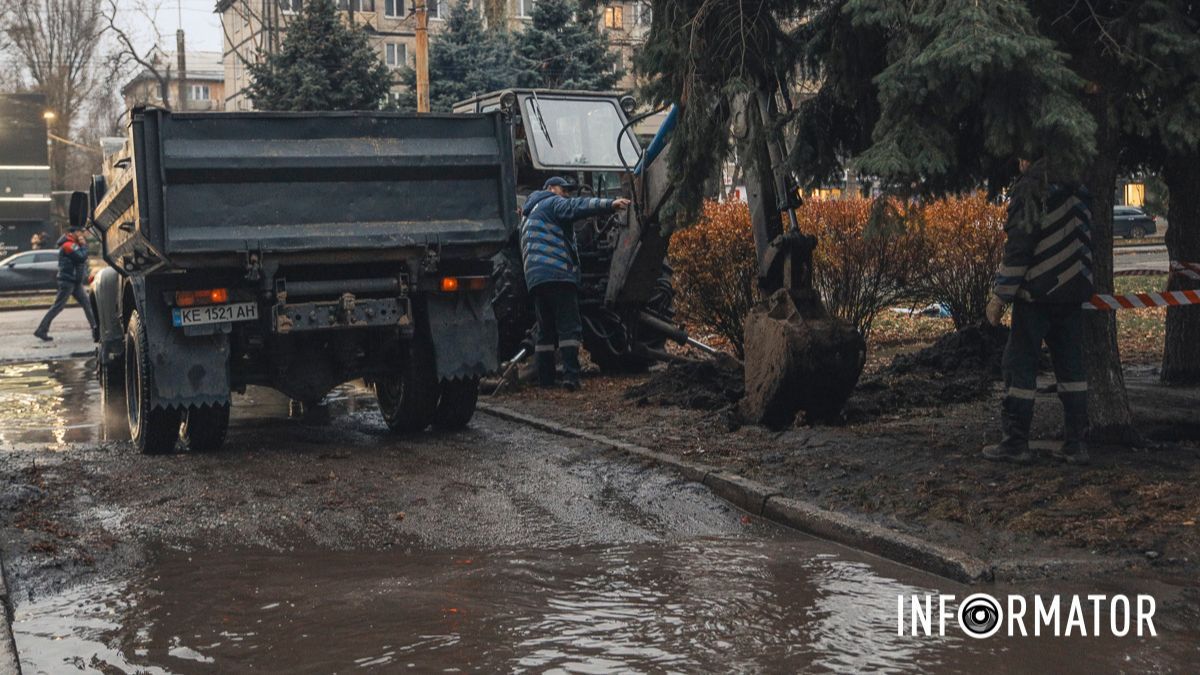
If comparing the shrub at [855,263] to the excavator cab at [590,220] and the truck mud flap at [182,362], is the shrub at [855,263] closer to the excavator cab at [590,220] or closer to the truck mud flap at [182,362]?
the excavator cab at [590,220]

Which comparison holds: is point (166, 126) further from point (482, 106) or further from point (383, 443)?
point (482, 106)

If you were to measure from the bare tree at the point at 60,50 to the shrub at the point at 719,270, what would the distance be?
5216 cm

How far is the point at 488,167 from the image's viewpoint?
1000cm

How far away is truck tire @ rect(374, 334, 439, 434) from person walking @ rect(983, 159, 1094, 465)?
4.28m

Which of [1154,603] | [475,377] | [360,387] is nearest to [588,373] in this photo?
[360,387]

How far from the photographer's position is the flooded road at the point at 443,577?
4891 millimetres

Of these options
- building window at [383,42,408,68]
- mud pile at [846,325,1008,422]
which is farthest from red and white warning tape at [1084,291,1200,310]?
building window at [383,42,408,68]

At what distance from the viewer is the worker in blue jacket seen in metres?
12.0

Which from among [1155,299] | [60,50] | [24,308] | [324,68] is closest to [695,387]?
[1155,299]

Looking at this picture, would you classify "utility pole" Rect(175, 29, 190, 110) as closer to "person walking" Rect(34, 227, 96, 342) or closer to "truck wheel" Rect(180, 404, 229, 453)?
"person walking" Rect(34, 227, 96, 342)

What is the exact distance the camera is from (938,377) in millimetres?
10969

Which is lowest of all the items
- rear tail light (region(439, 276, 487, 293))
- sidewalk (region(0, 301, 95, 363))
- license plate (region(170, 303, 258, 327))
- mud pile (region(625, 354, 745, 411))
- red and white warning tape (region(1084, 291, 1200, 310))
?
sidewalk (region(0, 301, 95, 363))

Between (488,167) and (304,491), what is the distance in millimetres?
2982

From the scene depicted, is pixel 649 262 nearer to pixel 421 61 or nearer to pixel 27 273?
pixel 421 61
